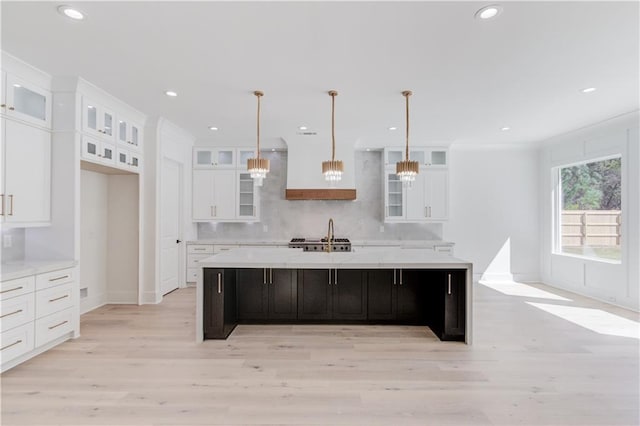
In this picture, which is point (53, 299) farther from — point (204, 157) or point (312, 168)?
point (312, 168)

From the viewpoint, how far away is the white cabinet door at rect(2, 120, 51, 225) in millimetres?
2967

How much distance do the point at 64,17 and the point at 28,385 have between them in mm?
2752

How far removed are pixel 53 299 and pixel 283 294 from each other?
7.40 feet

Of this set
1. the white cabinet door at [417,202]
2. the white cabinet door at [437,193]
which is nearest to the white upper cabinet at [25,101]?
the white cabinet door at [417,202]

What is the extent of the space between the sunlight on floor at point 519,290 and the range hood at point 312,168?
3.05 m

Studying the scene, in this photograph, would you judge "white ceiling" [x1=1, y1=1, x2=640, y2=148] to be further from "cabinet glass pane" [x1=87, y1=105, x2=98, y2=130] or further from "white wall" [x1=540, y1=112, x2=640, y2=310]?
"white wall" [x1=540, y1=112, x2=640, y2=310]

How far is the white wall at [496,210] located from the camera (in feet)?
21.2

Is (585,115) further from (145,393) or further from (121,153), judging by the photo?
(121,153)

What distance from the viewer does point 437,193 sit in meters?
6.21

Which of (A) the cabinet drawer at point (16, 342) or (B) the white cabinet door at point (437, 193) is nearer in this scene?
(A) the cabinet drawer at point (16, 342)

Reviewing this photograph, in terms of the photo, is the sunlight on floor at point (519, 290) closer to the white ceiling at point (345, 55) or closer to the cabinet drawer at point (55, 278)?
the white ceiling at point (345, 55)

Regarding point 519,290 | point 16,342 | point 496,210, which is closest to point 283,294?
point 16,342

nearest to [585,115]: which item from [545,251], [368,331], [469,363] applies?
[545,251]

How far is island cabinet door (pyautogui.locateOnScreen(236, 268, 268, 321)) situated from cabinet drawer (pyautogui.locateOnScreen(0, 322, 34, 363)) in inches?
74.0
